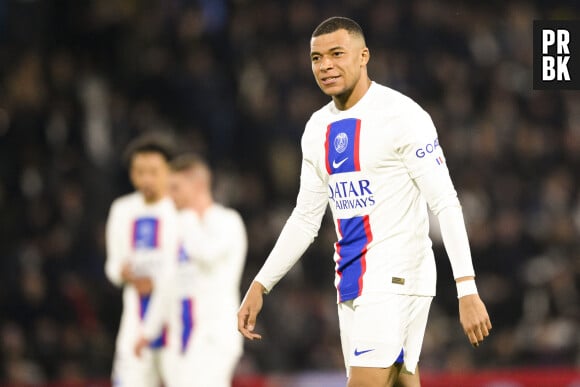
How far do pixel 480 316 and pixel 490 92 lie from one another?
29.1 ft

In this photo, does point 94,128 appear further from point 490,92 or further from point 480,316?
point 480,316

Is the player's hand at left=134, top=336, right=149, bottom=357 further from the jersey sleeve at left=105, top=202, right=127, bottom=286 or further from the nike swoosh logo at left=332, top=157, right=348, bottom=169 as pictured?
the nike swoosh logo at left=332, top=157, right=348, bottom=169

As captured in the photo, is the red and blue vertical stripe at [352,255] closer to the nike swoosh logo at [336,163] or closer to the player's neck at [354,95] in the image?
the nike swoosh logo at [336,163]

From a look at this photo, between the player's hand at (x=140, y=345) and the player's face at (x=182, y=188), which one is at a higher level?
the player's face at (x=182, y=188)

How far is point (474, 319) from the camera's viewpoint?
4641mm

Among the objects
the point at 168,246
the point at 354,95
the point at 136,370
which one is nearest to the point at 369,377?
the point at 354,95

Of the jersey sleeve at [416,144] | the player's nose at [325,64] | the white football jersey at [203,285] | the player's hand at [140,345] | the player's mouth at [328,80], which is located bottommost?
the player's hand at [140,345]

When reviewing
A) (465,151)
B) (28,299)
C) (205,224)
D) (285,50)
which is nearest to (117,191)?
(28,299)

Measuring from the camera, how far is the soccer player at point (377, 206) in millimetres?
4934

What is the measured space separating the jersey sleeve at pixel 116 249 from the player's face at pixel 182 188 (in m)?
0.44

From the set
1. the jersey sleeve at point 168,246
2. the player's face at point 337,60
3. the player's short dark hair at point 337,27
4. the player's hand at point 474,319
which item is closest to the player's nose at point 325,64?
the player's face at point 337,60

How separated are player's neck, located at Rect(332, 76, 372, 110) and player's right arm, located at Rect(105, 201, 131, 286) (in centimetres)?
307

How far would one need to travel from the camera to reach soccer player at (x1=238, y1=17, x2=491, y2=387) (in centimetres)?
493

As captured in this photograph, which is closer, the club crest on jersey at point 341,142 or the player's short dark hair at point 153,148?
the club crest on jersey at point 341,142
